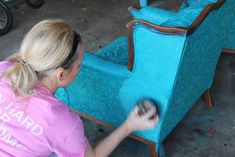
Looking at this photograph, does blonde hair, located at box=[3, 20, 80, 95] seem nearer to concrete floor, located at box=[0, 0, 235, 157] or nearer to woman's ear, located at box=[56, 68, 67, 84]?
woman's ear, located at box=[56, 68, 67, 84]

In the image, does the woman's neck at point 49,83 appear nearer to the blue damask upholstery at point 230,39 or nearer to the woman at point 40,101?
the woman at point 40,101

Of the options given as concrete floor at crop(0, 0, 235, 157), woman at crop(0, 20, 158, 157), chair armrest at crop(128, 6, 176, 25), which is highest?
woman at crop(0, 20, 158, 157)

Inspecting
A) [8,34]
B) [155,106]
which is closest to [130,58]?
[155,106]

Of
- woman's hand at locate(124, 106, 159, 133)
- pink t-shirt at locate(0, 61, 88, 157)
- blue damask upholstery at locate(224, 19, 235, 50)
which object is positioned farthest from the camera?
blue damask upholstery at locate(224, 19, 235, 50)

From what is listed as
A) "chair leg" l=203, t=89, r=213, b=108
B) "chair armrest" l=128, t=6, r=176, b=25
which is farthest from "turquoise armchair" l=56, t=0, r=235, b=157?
"chair armrest" l=128, t=6, r=176, b=25

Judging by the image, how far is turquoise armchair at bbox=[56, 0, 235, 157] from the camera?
136cm

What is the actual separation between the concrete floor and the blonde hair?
0.98m

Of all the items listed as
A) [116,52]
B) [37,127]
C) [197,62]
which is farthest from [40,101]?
[116,52]

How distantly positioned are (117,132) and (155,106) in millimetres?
300

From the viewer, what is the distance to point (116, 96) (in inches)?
69.1

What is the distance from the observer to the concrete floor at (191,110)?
2.01m

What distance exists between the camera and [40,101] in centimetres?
117

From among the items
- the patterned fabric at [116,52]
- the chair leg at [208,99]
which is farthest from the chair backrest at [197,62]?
the patterned fabric at [116,52]

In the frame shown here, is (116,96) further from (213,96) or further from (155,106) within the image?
(213,96)
